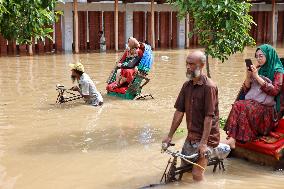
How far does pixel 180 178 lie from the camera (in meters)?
5.59

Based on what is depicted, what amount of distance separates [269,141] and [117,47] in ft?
53.0

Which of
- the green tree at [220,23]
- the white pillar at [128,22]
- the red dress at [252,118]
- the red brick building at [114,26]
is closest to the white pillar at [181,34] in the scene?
the red brick building at [114,26]

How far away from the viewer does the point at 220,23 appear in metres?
7.85

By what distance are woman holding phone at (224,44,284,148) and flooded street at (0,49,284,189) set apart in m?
0.47

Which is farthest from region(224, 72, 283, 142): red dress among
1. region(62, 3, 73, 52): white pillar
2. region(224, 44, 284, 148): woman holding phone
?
region(62, 3, 73, 52): white pillar

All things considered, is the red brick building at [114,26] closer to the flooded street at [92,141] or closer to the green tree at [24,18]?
the flooded street at [92,141]

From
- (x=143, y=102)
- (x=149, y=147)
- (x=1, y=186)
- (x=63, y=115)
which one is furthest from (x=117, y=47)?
(x=1, y=186)

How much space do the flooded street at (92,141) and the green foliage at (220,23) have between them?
159cm

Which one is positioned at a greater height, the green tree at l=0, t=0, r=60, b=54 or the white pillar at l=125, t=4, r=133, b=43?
the white pillar at l=125, t=4, r=133, b=43

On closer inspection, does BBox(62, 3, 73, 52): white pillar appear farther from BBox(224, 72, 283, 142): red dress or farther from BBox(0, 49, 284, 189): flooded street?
BBox(224, 72, 283, 142): red dress

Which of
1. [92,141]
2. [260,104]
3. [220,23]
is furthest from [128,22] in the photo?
[260,104]

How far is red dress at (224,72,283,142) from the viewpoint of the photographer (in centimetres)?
607

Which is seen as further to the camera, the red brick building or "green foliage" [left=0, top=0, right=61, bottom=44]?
the red brick building

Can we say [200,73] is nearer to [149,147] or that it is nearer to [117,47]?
[149,147]
